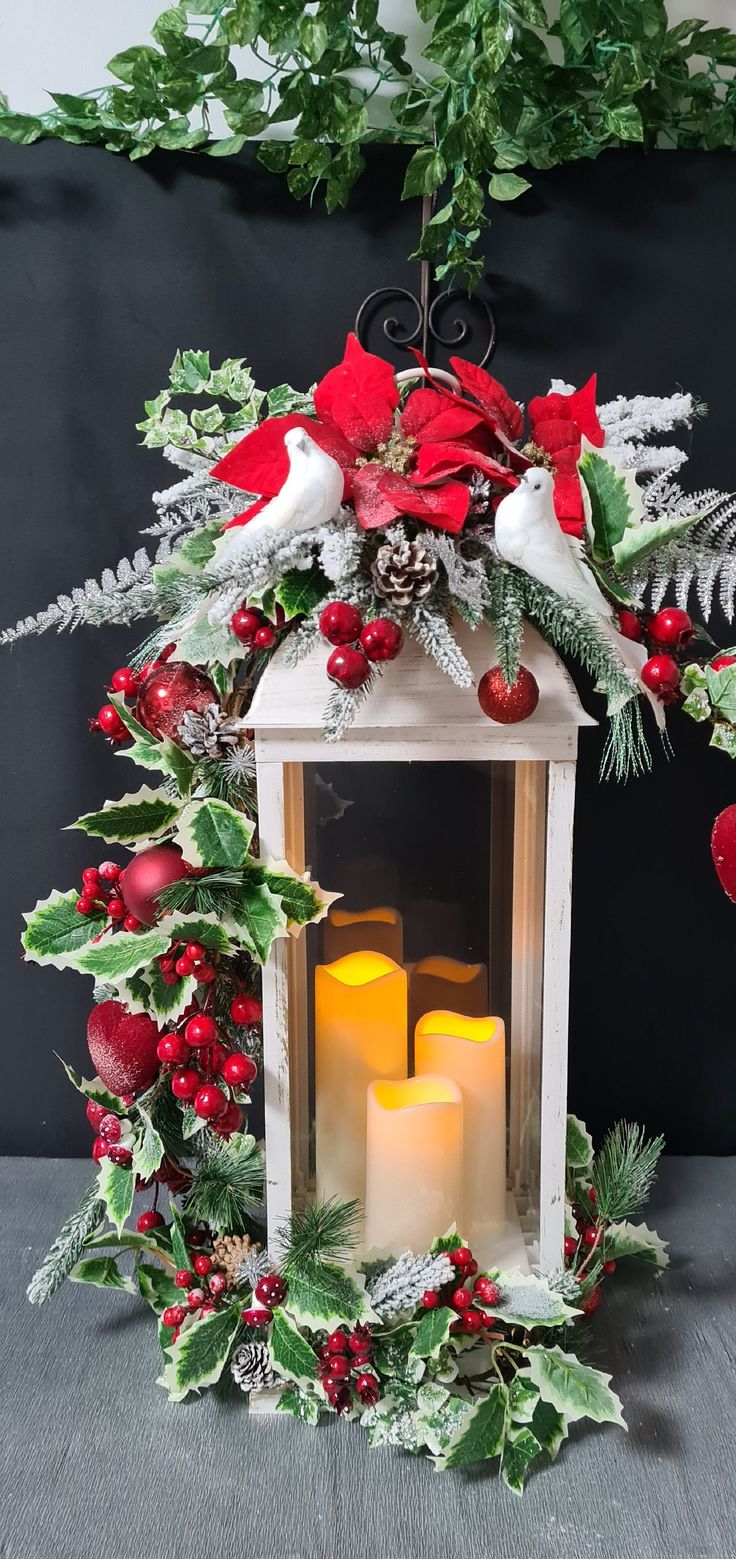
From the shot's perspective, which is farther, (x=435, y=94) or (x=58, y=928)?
(x=435, y=94)

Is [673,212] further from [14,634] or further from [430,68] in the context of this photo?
[14,634]

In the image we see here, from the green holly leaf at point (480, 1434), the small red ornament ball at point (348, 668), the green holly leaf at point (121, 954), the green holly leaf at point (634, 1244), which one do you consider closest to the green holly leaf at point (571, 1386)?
the green holly leaf at point (480, 1434)

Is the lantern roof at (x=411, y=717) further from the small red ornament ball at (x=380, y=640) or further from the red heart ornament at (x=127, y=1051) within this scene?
the red heart ornament at (x=127, y=1051)

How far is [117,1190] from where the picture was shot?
85cm

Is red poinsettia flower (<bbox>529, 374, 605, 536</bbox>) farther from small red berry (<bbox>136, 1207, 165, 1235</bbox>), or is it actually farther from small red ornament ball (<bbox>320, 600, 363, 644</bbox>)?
small red berry (<bbox>136, 1207, 165, 1235</bbox>)

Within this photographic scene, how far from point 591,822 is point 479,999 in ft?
1.23

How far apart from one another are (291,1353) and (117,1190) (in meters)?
0.18

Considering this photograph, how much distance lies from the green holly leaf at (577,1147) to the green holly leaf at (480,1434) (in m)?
0.25

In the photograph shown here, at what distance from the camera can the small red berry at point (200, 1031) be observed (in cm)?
78

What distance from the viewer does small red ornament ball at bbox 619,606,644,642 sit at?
79cm

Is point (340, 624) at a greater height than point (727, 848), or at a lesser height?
greater

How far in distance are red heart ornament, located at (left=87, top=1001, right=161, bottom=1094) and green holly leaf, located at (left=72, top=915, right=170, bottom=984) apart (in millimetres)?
69

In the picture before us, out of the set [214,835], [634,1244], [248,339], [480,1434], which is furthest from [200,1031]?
[248,339]

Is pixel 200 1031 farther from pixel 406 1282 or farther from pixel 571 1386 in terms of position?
pixel 571 1386
